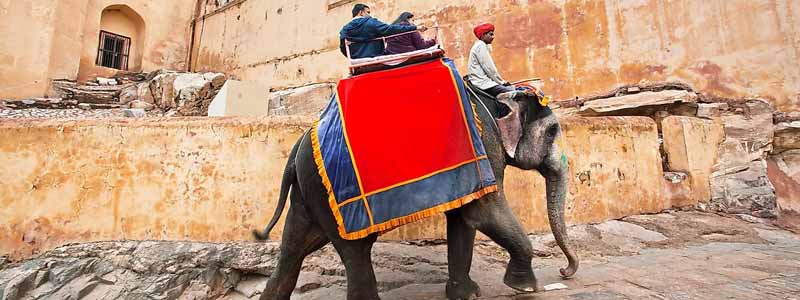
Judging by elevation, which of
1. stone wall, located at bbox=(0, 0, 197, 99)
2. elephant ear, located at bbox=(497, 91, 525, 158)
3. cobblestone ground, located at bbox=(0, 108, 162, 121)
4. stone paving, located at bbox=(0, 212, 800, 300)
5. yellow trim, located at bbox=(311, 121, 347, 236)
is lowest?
stone paving, located at bbox=(0, 212, 800, 300)

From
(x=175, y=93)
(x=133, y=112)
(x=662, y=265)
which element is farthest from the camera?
(x=175, y=93)

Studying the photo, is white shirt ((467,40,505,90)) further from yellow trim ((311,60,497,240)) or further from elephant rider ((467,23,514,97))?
yellow trim ((311,60,497,240))

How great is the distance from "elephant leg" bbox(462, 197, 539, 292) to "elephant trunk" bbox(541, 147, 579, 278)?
18.0 inches

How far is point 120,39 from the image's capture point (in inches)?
626

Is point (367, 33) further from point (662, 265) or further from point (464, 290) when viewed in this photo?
point (662, 265)

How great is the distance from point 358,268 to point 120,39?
18.4 m

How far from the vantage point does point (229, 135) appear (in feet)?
14.2

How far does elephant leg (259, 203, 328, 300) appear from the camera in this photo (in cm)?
276

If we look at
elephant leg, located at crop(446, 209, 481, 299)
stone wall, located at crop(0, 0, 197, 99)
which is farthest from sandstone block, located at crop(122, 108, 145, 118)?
elephant leg, located at crop(446, 209, 481, 299)

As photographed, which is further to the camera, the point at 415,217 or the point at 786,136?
the point at 786,136

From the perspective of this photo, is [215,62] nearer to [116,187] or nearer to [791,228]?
[116,187]

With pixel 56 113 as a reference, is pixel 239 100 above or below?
below

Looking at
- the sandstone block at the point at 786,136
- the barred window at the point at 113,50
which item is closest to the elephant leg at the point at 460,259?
the sandstone block at the point at 786,136

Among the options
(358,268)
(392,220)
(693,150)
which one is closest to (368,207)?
(392,220)
